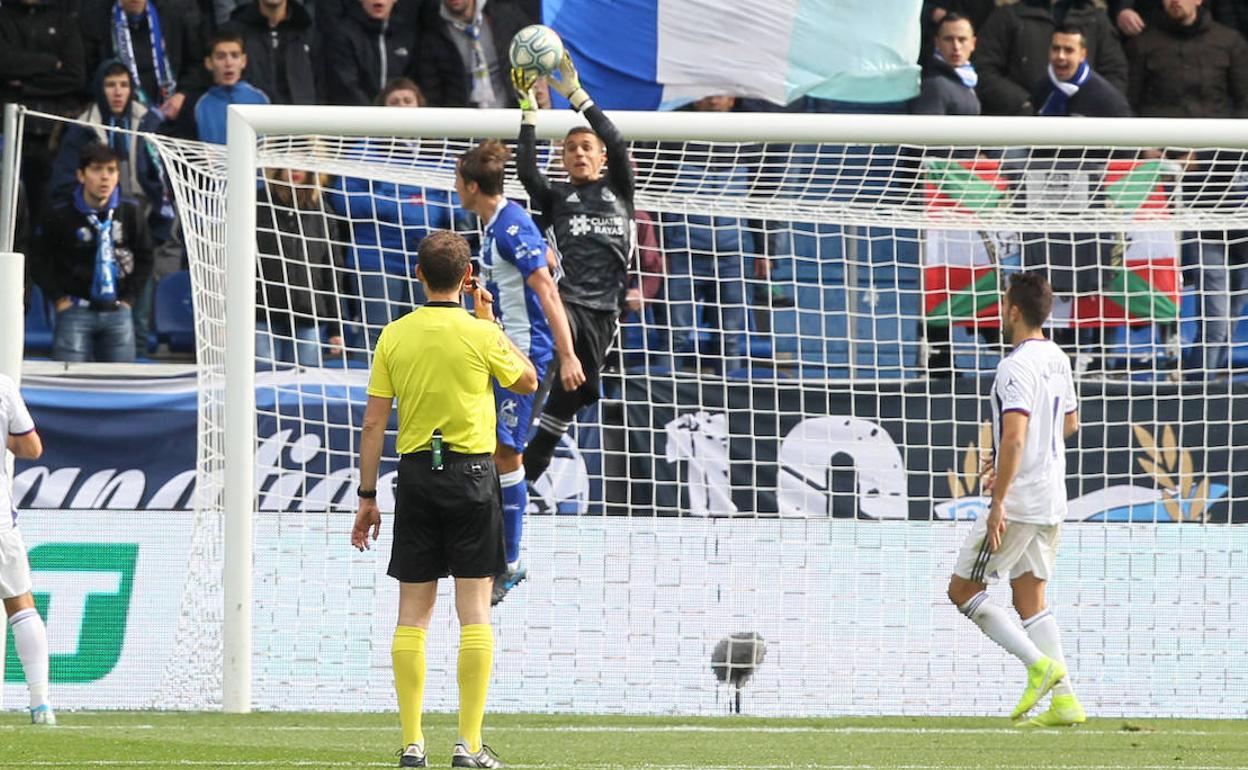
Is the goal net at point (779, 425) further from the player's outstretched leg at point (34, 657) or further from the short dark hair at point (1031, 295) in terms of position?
the short dark hair at point (1031, 295)

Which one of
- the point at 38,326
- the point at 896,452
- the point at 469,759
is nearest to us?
the point at 469,759

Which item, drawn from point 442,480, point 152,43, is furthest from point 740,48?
point 442,480

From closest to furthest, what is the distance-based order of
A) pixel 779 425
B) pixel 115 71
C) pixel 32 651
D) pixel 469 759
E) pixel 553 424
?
pixel 469 759 < pixel 32 651 < pixel 553 424 < pixel 779 425 < pixel 115 71

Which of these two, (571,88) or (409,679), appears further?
(571,88)

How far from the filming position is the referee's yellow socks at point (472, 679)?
622 cm

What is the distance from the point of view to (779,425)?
1066cm

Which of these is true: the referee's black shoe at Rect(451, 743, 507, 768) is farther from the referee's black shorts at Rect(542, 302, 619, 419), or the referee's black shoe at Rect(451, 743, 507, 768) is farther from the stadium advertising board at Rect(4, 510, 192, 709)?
the stadium advertising board at Rect(4, 510, 192, 709)

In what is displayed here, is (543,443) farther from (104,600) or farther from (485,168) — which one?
(104,600)

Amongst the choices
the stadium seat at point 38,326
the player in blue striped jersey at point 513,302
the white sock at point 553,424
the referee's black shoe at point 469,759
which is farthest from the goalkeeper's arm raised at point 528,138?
the stadium seat at point 38,326

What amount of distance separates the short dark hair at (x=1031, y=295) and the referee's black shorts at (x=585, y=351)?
2112 millimetres

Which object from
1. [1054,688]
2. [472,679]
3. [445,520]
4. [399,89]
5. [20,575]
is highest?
[399,89]

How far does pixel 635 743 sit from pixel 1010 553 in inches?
77.6

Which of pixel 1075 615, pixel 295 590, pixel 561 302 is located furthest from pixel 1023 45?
pixel 295 590

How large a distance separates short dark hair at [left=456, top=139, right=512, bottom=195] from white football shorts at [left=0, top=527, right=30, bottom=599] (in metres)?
2.67
